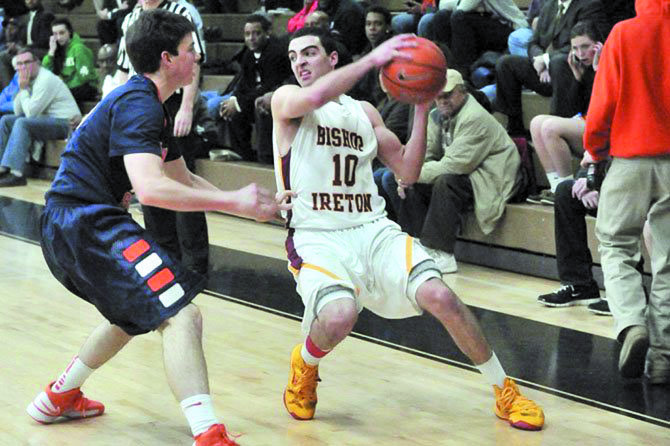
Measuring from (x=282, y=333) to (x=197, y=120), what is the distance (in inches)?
150

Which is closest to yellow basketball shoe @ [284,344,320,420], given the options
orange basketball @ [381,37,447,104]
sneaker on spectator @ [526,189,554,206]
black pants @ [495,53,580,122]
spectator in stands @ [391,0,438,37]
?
orange basketball @ [381,37,447,104]

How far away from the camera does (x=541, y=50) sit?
788 centimetres

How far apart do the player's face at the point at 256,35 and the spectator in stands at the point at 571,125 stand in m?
3.25

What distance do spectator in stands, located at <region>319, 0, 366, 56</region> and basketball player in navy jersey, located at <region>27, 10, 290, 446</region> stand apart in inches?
226

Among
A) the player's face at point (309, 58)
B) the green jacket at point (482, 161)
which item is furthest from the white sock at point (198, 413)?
the green jacket at point (482, 161)

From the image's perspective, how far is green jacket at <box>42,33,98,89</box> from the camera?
12.0 meters

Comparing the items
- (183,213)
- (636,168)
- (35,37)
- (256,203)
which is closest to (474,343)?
(256,203)

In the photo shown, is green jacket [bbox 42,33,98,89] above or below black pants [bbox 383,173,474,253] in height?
below

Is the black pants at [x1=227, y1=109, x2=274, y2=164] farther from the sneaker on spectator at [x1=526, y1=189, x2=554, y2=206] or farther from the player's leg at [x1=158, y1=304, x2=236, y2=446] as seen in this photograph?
the player's leg at [x1=158, y1=304, x2=236, y2=446]

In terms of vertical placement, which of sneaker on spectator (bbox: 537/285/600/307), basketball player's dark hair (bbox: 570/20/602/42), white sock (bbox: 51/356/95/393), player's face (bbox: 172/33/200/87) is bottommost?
sneaker on spectator (bbox: 537/285/600/307)

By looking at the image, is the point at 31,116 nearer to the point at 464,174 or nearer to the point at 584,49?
the point at 464,174

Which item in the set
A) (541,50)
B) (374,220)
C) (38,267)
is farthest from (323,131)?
(541,50)

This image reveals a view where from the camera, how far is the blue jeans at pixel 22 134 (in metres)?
11.0

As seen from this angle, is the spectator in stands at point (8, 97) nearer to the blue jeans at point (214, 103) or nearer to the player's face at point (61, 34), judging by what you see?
the player's face at point (61, 34)
